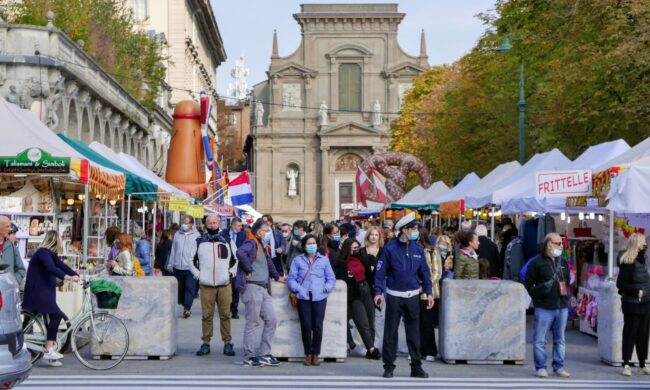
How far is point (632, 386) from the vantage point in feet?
40.9

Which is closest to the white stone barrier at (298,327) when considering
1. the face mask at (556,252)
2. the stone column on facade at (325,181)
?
the face mask at (556,252)

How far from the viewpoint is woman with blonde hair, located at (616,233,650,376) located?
13289 millimetres

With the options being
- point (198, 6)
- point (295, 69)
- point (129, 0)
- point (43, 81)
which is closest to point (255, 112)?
point (295, 69)

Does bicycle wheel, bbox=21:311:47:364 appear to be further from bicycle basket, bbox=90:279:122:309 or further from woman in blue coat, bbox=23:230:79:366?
bicycle basket, bbox=90:279:122:309

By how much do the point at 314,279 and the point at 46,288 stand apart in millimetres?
2924

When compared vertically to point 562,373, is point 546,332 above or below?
above

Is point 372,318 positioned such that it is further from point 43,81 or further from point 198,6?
point 198,6

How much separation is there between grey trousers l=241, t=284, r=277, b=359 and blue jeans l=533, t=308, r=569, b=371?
2926 mm

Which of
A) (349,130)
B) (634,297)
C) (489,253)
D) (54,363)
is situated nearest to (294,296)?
(54,363)

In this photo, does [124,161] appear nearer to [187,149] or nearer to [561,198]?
[561,198]

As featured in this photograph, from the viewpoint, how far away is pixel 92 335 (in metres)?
13.7

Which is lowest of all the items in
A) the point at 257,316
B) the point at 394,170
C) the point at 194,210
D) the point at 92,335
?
the point at 92,335

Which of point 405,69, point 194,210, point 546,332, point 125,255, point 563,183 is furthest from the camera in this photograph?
point 405,69

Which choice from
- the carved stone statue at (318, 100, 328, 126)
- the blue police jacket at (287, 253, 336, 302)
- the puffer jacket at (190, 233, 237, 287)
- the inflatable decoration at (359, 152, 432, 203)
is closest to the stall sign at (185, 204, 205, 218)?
the puffer jacket at (190, 233, 237, 287)
